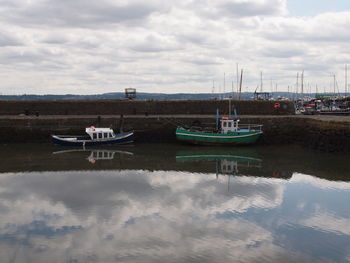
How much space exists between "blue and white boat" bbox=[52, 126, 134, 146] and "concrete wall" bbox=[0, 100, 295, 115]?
588 cm

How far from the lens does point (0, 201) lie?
15156mm

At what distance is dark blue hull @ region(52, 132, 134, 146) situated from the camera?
2825 centimetres

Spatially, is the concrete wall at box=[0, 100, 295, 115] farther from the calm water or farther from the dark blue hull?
the calm water

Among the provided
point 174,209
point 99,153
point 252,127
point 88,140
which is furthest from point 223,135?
point 174,209

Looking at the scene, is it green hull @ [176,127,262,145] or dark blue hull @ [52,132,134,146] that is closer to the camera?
green hull @ [176,127,262,145]

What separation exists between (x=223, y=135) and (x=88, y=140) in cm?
945

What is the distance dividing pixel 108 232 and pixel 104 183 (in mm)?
6088

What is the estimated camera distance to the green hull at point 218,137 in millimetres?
28078

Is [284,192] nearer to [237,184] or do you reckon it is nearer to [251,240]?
[237,184]

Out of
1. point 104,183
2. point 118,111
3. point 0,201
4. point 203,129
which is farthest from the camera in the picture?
point 118,111

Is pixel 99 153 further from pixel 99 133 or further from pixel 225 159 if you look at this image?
pixel 225 159

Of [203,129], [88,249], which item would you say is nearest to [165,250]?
[88,249]

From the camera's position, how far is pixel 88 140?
1118 inches

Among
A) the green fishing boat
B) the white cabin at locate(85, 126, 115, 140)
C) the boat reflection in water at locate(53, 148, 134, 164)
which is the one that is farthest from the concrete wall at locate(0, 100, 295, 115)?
the boat reflection in water at locate(53, 148, 134, 164)
